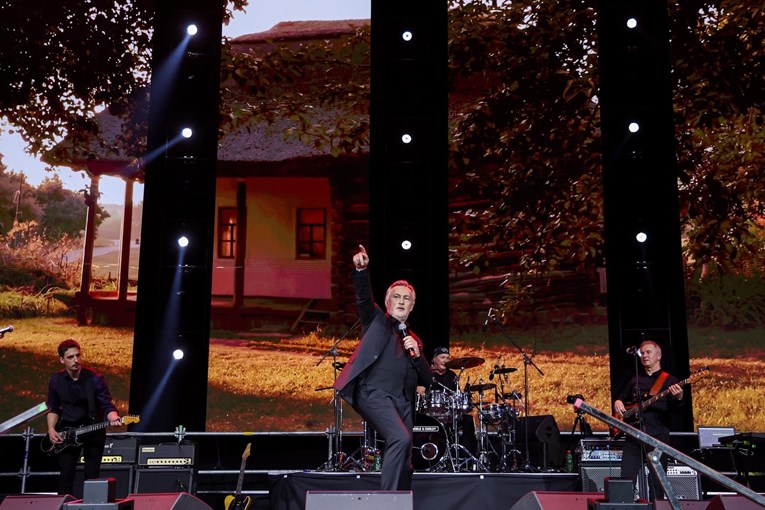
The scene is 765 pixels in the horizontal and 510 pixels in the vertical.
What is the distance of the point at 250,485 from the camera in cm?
823

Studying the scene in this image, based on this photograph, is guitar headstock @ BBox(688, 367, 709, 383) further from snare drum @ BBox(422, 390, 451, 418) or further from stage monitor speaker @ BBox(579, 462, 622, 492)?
snare drum @ BBox(422, 390, 451, 418)

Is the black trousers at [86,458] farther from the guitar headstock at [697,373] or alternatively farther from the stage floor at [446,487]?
the guitar headstock at [697,373]

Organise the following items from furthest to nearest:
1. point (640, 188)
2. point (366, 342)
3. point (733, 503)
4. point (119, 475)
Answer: point (640, 188) → point (119, 475) → point (366, 342) → point (733, 503)

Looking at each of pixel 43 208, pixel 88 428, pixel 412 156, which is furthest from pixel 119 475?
pixel 412 156

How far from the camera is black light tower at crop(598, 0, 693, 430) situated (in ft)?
27.3

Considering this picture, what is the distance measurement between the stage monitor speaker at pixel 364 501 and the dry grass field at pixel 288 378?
17.6 ft

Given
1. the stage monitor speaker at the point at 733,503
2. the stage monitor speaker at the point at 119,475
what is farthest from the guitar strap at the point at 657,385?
the stage monitor speaker at the point at 119,475

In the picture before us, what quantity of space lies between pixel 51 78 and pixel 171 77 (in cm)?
237

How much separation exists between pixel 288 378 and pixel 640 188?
4600 mm

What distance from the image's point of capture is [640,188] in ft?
28.0

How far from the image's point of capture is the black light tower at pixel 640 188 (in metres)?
8.32

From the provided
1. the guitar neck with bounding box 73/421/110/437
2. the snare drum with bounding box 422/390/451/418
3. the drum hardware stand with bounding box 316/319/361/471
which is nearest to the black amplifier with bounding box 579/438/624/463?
the snare drum with bounding box 422/390/451/418

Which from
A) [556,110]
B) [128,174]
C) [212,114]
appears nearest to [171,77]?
[212,114]

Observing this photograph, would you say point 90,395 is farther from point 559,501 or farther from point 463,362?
point 559,501
